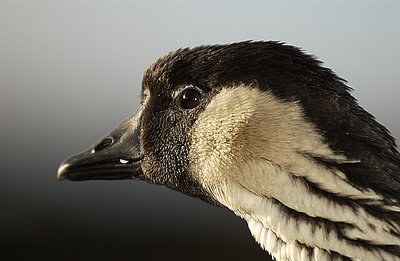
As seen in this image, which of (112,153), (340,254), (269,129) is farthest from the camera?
(112,153)

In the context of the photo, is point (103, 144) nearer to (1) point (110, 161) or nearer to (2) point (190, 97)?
(1) point (110, 161)

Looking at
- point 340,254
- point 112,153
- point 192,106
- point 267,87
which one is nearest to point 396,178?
point 340,254

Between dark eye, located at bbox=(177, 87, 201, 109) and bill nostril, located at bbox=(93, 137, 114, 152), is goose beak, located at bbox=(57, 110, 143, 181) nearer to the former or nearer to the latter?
bill nostril, located at bbox=(93, 137, 114, 152)

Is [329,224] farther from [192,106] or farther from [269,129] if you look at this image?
[192,106]

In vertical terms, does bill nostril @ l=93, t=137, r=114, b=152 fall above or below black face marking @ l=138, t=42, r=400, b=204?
below

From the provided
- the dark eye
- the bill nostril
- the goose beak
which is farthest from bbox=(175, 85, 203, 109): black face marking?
the bill nostril

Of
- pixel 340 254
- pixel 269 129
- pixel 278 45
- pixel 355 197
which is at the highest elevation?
pixel 278 45

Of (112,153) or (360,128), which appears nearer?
(360,128)
